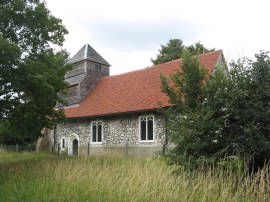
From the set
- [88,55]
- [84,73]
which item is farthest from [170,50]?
[84,73]

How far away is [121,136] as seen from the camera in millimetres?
25203

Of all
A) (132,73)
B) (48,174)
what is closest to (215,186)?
(48,174)

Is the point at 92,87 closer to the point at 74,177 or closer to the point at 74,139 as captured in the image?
the point at 74,139

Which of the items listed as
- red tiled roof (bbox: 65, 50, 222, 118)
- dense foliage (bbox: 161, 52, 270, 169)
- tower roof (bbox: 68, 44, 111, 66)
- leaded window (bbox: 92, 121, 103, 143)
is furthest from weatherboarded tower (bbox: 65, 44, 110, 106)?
dense foliage (bbox: 161, 52, 270, 169)

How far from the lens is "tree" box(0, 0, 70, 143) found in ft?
46.2

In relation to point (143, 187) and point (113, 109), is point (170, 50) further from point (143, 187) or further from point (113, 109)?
point (143, 187)

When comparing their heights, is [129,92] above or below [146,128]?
above

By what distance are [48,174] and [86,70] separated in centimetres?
2256

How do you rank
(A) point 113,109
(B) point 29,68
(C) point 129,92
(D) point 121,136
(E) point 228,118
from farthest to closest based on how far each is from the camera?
Result: (C) point 129,92, (A) point 113,109, (D) point 121,136, (B) point 29,68, (E) point 228,118

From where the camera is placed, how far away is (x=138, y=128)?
24.1m

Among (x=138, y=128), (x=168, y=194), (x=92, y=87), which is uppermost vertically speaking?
(x=92, y=87)

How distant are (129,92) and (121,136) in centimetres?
359

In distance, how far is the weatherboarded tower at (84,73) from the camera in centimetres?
3116

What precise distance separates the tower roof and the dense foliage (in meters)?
24.6
